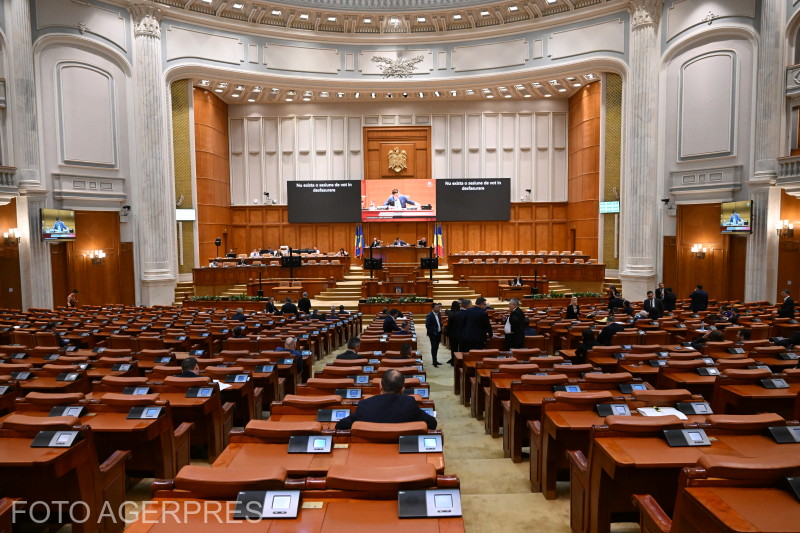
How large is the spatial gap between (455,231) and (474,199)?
199cm

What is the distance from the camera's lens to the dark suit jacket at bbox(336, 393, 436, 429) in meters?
3.21

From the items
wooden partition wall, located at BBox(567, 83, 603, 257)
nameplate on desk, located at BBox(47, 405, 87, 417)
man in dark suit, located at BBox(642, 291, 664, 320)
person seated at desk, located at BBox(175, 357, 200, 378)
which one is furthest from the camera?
wooden partition wall, located at BBox(567, 83, 603, 257)

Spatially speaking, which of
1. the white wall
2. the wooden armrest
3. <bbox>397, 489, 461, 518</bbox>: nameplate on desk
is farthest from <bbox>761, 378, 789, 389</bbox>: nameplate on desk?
the white wall

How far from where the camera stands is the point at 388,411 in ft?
10.6

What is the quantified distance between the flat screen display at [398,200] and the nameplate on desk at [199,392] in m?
19.1

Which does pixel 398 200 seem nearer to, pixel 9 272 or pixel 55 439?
pixel 9 272

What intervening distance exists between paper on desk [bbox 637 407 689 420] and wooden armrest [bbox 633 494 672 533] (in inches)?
40.2

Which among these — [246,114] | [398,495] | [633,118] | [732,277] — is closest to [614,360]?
[398,495]

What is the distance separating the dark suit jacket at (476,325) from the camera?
749cm

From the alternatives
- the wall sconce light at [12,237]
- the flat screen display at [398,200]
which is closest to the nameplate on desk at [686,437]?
the wall sconce light at [12,237]

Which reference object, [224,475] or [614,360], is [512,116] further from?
[224,475]

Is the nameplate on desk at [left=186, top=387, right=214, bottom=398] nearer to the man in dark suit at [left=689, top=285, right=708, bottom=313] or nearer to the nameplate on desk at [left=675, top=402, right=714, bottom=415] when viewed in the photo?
the nameplate on desk at [left=675, top=402, right=714, bottom=415]

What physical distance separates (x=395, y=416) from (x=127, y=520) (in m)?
1.80

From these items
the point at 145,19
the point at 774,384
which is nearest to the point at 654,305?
the point at 774,384
